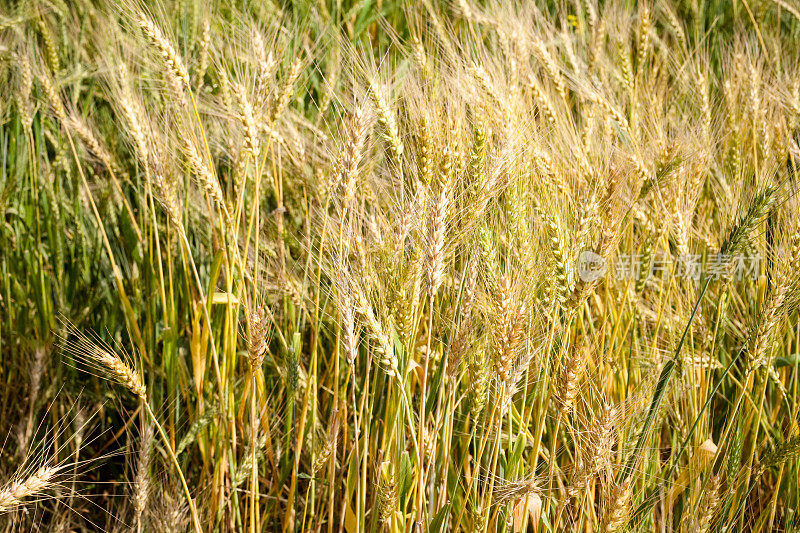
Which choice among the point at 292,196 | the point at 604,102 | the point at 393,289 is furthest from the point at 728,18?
the point at 393,289

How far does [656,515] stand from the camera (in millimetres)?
1470

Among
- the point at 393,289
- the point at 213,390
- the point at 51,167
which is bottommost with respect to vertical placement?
the point at 213,390

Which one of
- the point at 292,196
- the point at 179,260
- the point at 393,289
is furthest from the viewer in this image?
the point at 292,196

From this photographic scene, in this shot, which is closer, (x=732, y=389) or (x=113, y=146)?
(x=732, y=389)

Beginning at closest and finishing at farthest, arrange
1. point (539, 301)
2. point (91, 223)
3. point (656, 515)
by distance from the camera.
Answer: point (539, 301) < point (656, 515) < point (91, 223)

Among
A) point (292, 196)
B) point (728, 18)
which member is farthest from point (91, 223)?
point (728, 18)

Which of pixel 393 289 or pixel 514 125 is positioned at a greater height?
pixel 514 125

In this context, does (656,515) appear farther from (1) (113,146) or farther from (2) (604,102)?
(1) (113,146)

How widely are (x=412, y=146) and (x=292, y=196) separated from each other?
0.73 meters

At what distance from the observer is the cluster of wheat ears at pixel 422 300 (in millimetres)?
1082

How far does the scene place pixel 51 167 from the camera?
83.0 inches

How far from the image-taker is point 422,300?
4.13 feet

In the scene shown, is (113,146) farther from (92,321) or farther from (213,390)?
(213,390)

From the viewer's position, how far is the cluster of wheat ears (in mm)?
1082
